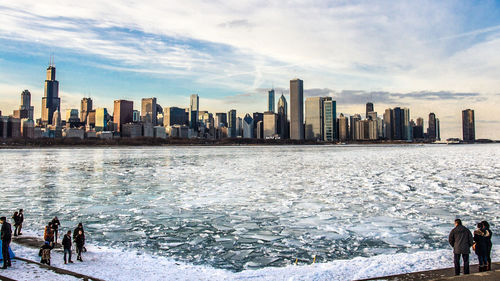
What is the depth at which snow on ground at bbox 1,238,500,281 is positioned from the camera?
29.1ft

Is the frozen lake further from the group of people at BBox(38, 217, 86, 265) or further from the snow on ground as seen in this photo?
the group of people at BBox(38, 217, 86, 265)

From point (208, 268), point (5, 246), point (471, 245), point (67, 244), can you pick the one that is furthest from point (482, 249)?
point (5, 246)

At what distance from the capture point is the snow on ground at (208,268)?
8875 millimetres

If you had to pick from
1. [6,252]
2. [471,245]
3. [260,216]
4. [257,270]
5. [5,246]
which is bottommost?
[257,270]

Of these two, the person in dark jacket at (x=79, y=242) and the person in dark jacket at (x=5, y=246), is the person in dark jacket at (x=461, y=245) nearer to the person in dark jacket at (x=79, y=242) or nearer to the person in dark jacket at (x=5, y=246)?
the person in dark jacket at (x=79, y=242)

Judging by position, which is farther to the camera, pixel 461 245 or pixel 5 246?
pixel 5 246

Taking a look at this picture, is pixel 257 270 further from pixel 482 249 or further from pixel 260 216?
pixel 260 216

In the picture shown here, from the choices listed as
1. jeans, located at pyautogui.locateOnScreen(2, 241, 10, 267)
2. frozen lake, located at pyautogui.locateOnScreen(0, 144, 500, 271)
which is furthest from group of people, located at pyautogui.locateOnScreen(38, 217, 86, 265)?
frozen lake, located at pyautogui.locateOnScreen(0, 144, 500, 271)

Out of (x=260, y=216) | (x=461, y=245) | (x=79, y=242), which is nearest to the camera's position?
(x=461, y=245)

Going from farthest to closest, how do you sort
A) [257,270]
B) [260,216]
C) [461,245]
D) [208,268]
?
[260,216], [208,268], [257,270], [461,245]

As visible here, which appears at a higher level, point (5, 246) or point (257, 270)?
point (5, 246)

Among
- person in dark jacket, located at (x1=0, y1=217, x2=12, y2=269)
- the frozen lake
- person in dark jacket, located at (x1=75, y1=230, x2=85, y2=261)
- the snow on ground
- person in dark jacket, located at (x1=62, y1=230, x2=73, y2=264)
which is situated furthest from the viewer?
the frozen lake

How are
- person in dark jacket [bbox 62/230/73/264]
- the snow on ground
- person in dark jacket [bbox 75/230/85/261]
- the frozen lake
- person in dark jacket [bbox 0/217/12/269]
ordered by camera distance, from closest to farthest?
the snow on ground → person in dark jacket [bbox 0/217/12/269] → person in dark jacket [bbox 62/230/73/264] → person in dark jacket [bbox 75/230/85/261] → the frozen lake

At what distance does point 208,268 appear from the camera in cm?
959
